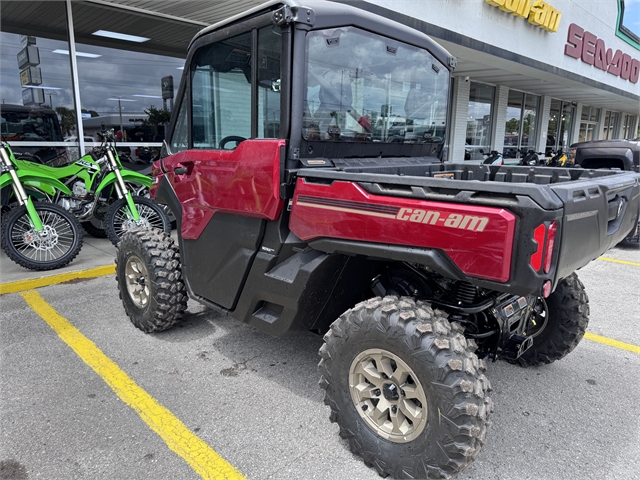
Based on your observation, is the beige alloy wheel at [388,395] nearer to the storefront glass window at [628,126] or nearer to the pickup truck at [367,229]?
the pickup truck at [367,229]

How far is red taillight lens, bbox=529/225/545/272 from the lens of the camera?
1804 mm

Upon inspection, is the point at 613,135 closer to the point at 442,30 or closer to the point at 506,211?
the point at 442,30

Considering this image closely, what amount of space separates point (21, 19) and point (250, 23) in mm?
7147

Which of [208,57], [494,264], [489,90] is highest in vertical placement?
[489,90]

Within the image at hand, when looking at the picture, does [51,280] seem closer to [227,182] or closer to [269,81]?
[227,182]

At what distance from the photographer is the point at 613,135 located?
28.5m

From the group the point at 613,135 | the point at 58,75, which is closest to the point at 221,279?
the point at 58,75

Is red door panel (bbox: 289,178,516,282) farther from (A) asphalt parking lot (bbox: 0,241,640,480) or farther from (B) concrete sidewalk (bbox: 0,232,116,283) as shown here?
(B) concrete sidewalk (bbox: 0,232,116,283)

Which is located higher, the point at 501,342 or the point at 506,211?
the point at 506,211

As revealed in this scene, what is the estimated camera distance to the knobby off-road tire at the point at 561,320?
3125 mm

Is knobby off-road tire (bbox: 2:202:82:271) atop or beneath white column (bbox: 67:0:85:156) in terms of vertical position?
beneath

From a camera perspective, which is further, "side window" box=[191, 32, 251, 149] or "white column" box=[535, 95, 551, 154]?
"white column" box=[535, 95, 551, 154]

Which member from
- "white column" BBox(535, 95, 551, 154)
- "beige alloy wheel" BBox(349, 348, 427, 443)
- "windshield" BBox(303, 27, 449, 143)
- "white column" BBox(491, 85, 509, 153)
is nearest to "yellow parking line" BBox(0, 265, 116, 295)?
"windshield" BBox(303, 27, 449, 143)

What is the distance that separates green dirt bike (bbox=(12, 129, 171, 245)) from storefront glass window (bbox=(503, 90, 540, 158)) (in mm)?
13452
